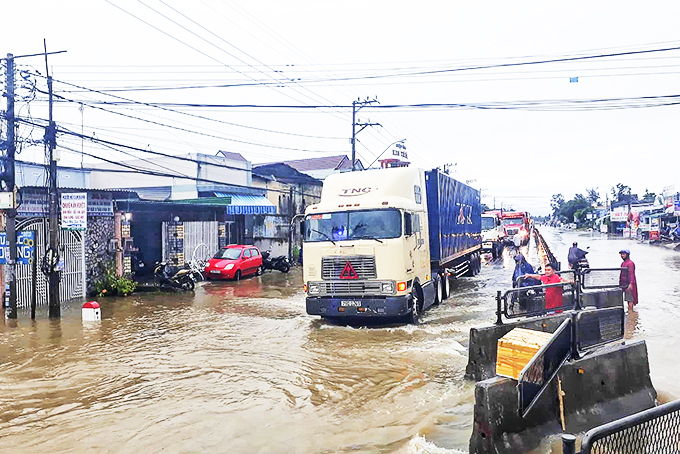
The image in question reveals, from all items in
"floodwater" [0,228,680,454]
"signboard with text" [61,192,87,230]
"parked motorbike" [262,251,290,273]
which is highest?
"signboard with text" [61,192,87,230]

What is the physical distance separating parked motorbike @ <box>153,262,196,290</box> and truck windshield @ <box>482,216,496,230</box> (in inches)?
842

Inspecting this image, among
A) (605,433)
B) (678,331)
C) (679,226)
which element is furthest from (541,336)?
(679,226)

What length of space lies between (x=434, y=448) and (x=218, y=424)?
8.31 feet

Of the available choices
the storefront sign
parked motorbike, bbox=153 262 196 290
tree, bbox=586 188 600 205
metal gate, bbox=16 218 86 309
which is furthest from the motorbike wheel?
tree, bbox=586 188 600 205

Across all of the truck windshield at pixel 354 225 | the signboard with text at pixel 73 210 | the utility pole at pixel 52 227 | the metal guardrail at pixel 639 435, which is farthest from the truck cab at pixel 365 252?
the metal guardrail at pixel 639 435

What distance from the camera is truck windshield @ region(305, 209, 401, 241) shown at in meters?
11.4

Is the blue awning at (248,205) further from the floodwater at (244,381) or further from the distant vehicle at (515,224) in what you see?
the distant vehicle at (515,224)

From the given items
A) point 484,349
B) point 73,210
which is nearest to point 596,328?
point 484,349

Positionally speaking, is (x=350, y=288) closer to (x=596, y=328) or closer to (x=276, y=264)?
(x=596, y=328)

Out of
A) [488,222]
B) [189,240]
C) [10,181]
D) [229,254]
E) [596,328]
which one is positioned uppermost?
[10,181]

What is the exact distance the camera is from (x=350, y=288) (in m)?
11.5

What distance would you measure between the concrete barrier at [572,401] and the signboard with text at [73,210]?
11758 mm

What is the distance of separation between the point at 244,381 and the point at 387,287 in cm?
404

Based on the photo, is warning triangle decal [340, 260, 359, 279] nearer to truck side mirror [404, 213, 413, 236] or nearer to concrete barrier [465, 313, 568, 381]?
A: truck side mirror [404, 213, 413, 236]
